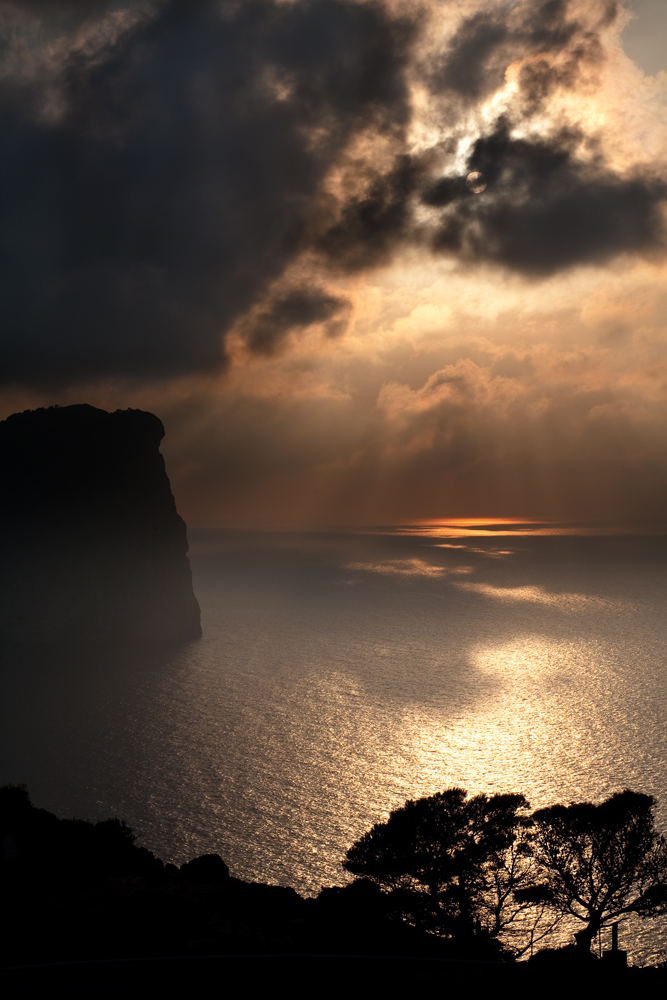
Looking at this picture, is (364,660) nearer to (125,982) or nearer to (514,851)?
(514,851)

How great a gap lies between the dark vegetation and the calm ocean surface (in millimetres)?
12277

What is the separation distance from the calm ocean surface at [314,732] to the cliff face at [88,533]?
855 centimetres

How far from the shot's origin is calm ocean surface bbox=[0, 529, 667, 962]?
47281 millimetres

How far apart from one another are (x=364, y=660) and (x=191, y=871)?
8314 cm

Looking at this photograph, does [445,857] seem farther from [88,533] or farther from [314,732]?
[88,533]

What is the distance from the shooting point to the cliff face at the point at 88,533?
107688mm

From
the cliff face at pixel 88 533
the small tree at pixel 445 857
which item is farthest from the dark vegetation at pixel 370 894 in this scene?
the cliff face at pixel 88 533

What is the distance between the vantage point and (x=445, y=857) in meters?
24.8

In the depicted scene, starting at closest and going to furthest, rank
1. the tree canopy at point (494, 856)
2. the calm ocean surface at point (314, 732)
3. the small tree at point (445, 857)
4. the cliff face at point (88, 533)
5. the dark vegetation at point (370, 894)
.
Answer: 1. the dark vegetation at point (370, 894)
2. the small tree at point (445, 857)
3. the tree canopy at point (494, 856)
4. the calm ocean surface at point (314, 732)
5. the cliff face at point (88, 533)

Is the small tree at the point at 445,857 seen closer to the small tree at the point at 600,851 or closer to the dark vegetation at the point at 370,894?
the dark vegetation at the point at 370,894

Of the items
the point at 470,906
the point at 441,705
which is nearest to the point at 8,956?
the point at 470,906

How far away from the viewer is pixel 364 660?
107438 millimetres

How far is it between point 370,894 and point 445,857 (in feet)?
13.6

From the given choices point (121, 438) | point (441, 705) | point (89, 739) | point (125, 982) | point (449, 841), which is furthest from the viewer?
point (121, 438)
